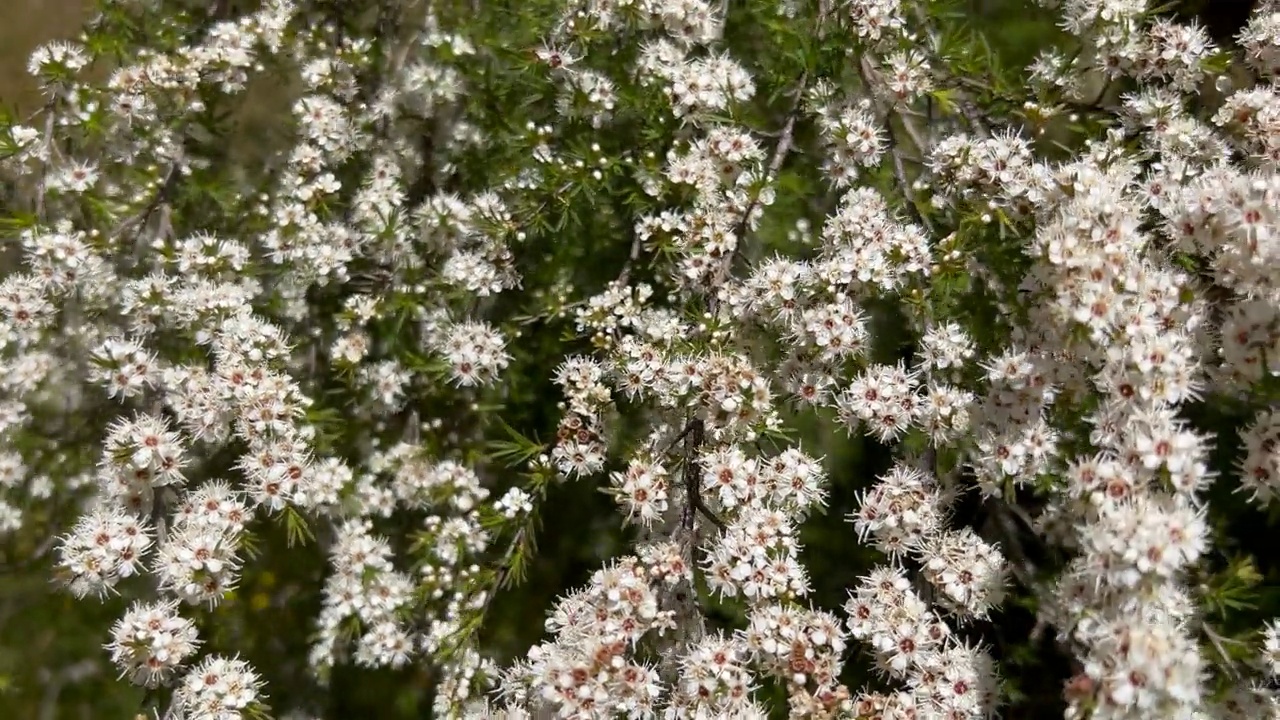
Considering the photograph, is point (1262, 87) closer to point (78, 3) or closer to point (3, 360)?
point (3, 360)

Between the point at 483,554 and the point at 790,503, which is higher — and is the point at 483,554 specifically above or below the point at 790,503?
above

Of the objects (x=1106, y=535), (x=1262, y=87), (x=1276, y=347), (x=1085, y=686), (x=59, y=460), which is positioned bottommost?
(x=1085, y=686)

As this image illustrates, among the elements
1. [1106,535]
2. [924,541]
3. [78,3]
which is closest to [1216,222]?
[1106,535]

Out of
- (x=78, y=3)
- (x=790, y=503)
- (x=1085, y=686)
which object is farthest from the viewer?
(x=78, y=3)

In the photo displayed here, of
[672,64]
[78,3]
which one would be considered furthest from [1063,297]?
[78,3]

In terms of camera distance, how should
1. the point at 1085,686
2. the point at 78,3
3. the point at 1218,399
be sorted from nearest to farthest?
1. the point at 1085,686
2. the point at 1218,399
3. the point at 78,3

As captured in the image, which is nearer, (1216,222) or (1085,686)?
(1085,686)

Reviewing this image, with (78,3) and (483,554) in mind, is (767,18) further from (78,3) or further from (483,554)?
(78,3)
